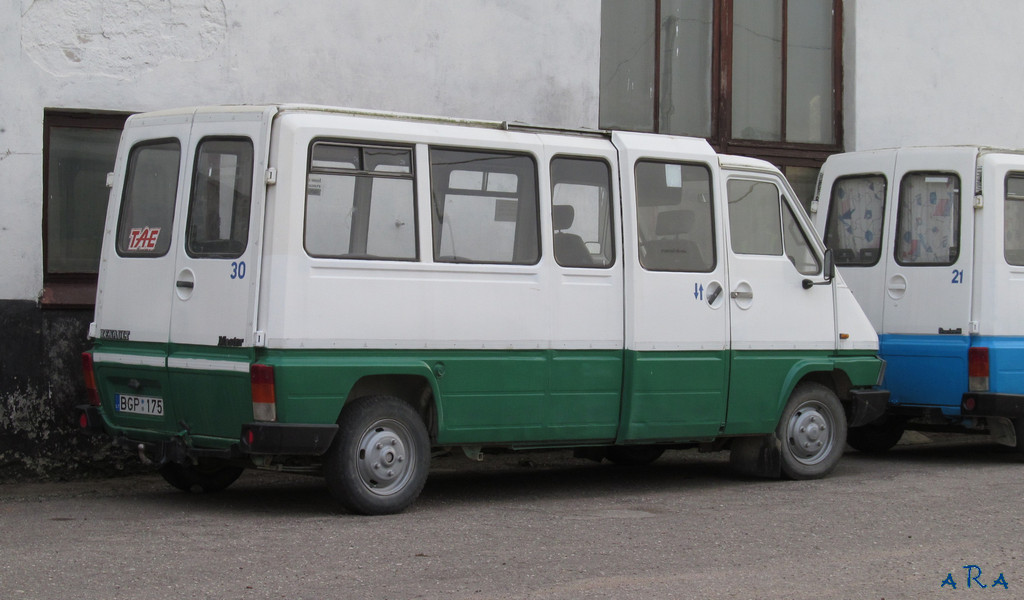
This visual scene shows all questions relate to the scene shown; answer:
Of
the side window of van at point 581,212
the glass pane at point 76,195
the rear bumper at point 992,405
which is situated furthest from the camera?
the rear bumper at point 992,405

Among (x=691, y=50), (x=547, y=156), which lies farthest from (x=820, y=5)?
(x=547, y=156)

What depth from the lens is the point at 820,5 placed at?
1522 cm

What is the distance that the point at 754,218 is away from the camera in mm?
10227

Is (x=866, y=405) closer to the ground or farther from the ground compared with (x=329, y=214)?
closer to the ground

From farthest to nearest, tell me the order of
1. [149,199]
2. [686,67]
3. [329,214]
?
[686,67] → [149,199] → [329,214]

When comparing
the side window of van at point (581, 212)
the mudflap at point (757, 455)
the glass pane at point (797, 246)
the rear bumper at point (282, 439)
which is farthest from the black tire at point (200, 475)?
the glass pane at point (797, 246)

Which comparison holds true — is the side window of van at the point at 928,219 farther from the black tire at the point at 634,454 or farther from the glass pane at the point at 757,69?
the glass pane at the point at 757,69

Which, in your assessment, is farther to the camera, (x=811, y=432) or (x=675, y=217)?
(x=811, y=432)

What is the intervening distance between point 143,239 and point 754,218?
14.3ft

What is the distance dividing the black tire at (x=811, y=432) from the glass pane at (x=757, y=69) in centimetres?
481

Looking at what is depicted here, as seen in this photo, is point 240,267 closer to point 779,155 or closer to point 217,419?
point 217,419

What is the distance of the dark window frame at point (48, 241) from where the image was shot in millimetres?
10727

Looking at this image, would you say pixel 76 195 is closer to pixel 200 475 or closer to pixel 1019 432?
pixel 200 475

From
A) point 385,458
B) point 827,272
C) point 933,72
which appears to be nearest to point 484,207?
point 385,458
